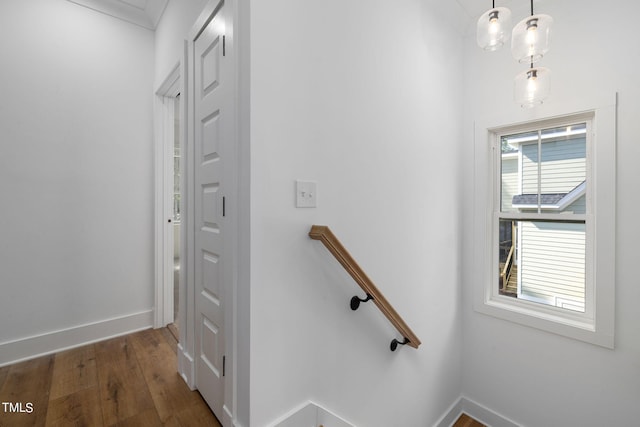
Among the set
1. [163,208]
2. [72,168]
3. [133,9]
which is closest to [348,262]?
[163,208]

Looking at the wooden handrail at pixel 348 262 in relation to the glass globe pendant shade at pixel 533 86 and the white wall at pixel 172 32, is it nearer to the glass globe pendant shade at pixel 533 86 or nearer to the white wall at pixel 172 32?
the glass globe pendant shade at pixel 533 86

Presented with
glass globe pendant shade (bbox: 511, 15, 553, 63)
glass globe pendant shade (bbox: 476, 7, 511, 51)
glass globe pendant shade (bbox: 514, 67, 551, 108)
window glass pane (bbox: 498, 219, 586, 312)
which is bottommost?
window glass pane (bbox: 498, 219, 586, 312)

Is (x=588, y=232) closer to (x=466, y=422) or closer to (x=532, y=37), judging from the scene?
(x=532, y=37)

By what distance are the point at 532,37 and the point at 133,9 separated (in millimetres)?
2996

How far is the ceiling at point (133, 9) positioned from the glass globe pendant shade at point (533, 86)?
264cm

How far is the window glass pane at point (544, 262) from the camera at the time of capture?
1.96 m

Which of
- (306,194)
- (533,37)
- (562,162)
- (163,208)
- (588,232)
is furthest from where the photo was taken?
(163,208)

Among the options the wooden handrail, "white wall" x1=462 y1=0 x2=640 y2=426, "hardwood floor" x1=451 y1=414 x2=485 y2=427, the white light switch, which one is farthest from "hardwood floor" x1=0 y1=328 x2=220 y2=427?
"white wall" x1=462 y1=0 x2=640 y2=426

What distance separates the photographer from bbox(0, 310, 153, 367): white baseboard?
1.96m

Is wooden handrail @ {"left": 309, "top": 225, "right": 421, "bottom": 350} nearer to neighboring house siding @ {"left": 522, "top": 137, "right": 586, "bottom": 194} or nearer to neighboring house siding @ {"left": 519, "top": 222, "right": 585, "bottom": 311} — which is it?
neighboring house siding @ {"left": 519, "top": 222, "right": 585, "bottom": 311}

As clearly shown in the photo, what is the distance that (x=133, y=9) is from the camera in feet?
7.84

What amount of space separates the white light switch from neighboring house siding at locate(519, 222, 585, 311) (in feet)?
6.32

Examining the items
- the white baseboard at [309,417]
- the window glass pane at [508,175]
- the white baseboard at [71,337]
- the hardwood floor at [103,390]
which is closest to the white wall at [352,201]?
the white baseboard at [309,417]

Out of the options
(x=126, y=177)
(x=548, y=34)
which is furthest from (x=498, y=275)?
(x=126, y=177)
